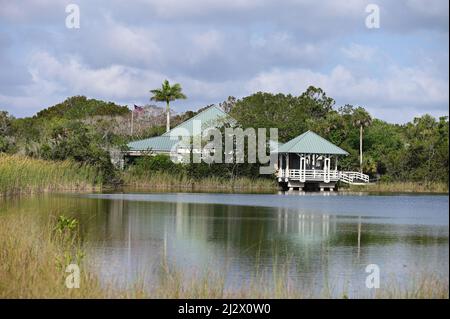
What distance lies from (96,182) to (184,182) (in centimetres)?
673

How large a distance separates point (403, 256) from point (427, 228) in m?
5.54

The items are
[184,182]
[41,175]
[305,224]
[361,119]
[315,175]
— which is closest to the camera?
[305,224]

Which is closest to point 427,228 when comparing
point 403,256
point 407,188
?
point 403,256

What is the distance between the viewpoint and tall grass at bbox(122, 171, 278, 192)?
4734 cm

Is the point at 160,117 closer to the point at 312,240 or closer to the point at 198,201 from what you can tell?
the point at 198,201

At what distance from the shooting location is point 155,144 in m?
54.7

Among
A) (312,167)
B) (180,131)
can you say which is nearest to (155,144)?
(180,131)

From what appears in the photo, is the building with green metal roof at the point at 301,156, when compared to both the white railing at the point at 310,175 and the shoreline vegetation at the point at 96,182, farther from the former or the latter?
the shoreline vegetation at the point at 96,182

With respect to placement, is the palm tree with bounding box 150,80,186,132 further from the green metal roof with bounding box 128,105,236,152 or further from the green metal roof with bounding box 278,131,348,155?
the green metal roof with bounding box 278,131,348,155

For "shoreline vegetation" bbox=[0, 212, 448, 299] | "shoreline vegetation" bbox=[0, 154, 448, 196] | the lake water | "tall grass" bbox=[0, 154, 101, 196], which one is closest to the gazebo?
"shoreline vegetation" bbox=[0, 154, 448, 196]

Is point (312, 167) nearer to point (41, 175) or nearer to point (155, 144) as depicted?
point (155, 144)

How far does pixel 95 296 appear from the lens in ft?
33.2

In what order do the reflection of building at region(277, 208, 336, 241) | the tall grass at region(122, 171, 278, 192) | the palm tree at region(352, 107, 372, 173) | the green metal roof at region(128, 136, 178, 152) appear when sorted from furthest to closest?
the palm tree at region(352, 107, 372, 173) → the green metal roof at region(128, 136, 178, 152) → the tall grass at region(122, 171, 278, 192) → the reflection of building at region(277, 208, 336, 241)

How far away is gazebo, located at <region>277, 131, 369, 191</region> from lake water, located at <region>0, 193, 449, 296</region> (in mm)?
15755
